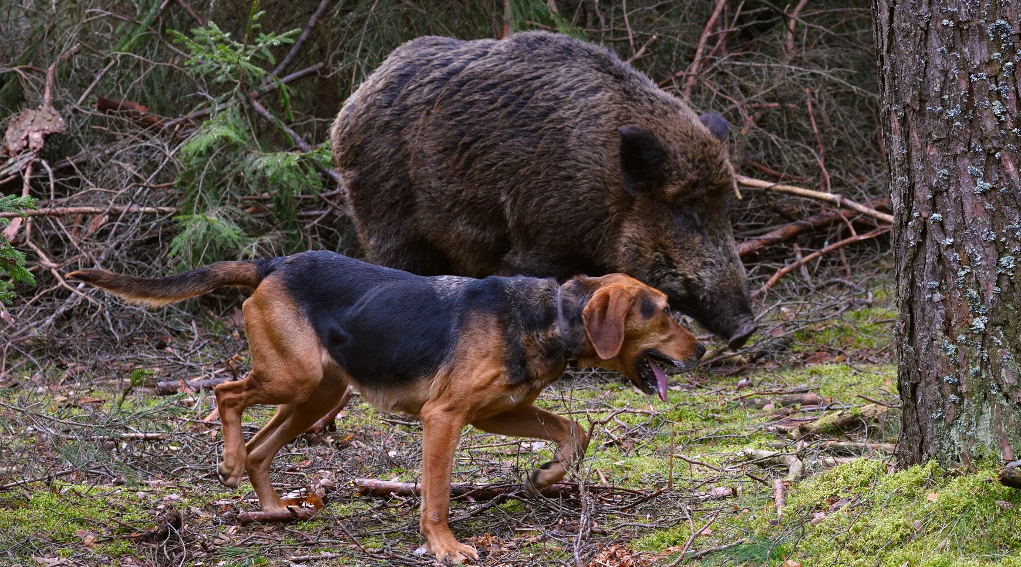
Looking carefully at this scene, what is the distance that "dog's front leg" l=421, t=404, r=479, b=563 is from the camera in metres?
4.87

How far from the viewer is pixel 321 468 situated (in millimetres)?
6402

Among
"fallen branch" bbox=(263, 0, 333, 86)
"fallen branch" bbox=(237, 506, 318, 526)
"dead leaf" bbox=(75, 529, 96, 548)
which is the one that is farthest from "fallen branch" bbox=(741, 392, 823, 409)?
"fallen branch" bbox=(263, 0, 333, 86)

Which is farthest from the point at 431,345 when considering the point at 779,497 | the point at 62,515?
the point at 62,515

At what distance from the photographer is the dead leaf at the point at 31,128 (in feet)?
35.2

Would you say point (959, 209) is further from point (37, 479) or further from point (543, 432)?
point (37, 479)

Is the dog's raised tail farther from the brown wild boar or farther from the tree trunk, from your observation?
the tree trunk

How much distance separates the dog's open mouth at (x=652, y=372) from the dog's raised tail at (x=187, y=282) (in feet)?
7.23

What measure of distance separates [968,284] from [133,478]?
4.46m

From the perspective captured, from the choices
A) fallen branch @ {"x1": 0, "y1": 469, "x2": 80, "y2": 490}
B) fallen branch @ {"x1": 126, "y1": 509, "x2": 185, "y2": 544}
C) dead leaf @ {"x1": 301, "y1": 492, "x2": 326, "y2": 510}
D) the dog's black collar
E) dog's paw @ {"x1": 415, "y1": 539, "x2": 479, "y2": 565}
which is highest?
the dog's black collar

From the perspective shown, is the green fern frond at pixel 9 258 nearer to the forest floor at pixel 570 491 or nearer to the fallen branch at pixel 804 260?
the forest floor at pixel 570 491

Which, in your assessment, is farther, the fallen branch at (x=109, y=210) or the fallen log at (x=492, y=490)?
the fallen branch at (x=109, y=210)

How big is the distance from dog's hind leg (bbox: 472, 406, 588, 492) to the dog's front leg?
1.41 ft

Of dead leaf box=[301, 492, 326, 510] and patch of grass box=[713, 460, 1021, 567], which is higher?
patch of grass box=[713, 460, 1021, 567]

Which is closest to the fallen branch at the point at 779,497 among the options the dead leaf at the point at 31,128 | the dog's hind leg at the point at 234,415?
the dog's hind leg at the point at 234,415
